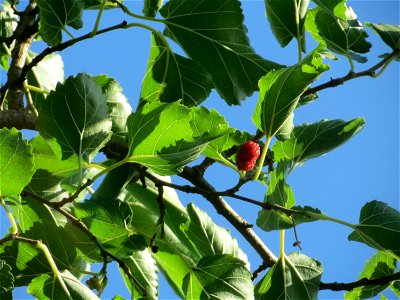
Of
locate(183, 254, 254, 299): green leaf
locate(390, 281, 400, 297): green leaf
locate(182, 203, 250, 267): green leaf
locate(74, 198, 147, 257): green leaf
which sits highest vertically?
locate(74, 198, 147, 257): green leaf

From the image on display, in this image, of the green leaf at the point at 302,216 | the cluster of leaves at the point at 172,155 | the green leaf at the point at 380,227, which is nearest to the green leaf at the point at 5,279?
the cluster of leaves at the point at 172,155

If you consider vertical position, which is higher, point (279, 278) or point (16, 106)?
point (16, 106)

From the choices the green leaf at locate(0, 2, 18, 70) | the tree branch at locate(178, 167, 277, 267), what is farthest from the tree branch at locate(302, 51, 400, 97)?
the green leaf at locate(0, 2, 18, 70)

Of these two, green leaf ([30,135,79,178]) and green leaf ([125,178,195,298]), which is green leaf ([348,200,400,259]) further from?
green leaf ([30,135,79,178])

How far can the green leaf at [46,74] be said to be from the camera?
1.51 metres

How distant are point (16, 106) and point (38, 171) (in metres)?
0.13

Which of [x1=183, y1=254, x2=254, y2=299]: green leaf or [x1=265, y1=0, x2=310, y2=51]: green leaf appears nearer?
[x1=183, y1=254, x2=254, y2=299]: green leaf

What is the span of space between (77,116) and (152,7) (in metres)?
0.37

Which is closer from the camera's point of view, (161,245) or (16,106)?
(16,106)

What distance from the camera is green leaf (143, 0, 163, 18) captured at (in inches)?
55.4

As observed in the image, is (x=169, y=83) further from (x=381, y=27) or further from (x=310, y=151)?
(x=381, y=27)

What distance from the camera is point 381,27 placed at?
1.36 metres

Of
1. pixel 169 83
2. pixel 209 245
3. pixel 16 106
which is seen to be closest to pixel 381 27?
pixel 169 83

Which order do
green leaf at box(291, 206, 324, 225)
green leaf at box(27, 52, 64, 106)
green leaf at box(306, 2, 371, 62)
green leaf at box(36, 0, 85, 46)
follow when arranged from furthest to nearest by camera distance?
green leaf at box(27, 52, 64, 106) < green leaf at box(306, 2, 371, 62) < green leaf at box(36, 0, 85, 46) < green leaf at box(291, 206, 324, 225)
